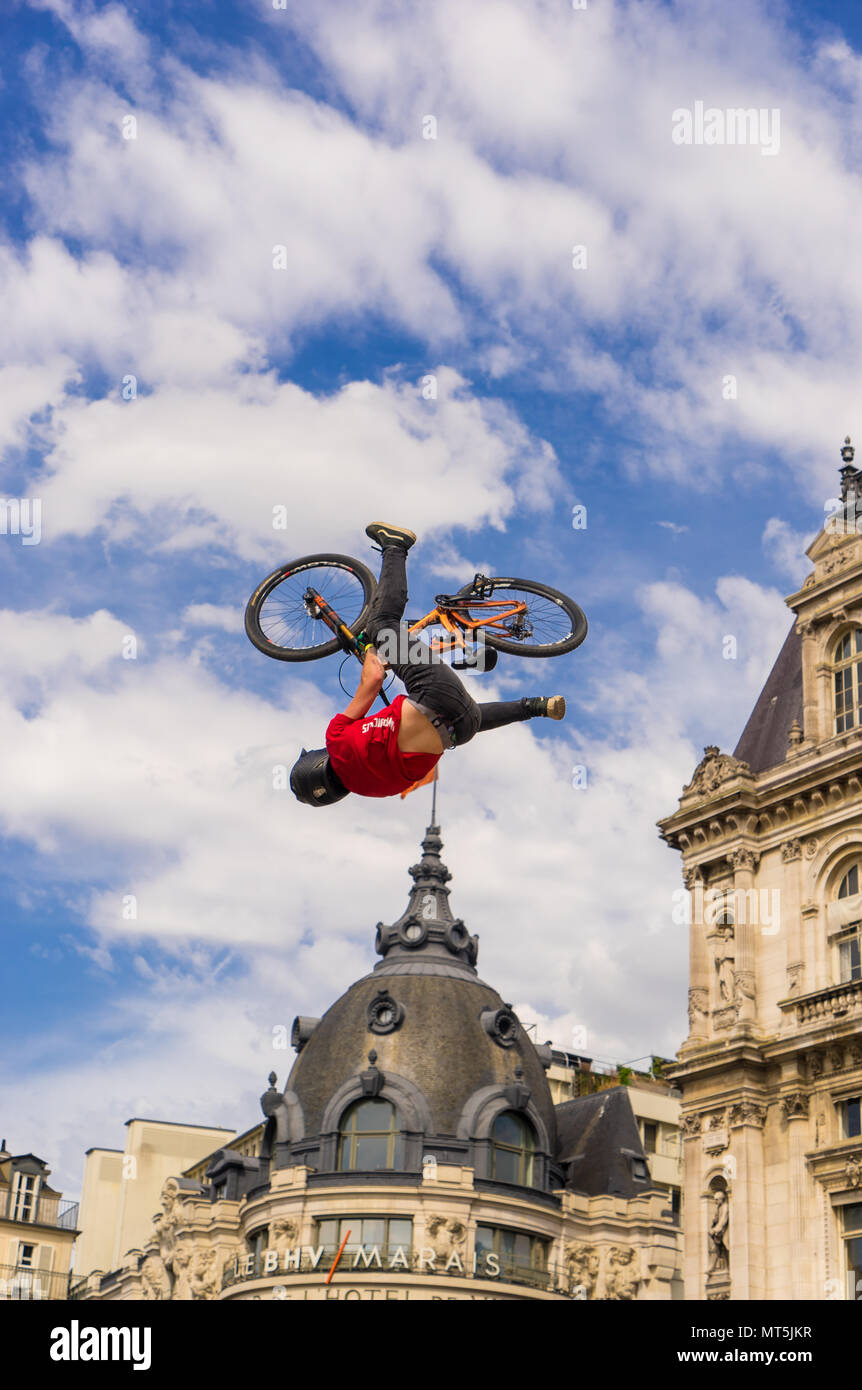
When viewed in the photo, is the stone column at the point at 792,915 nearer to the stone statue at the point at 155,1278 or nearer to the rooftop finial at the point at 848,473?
the rooftop finial at the point at 848,473

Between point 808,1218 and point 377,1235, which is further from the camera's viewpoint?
point 377,1235

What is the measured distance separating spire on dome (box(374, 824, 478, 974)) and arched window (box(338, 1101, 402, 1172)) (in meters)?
7.50

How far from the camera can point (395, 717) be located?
16.6m

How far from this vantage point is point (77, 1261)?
90.4 metres

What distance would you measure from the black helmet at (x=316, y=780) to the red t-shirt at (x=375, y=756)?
96mm

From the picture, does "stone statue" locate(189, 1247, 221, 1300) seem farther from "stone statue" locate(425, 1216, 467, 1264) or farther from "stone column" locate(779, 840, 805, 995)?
"stone column" locate(779, 840, 805, 995)

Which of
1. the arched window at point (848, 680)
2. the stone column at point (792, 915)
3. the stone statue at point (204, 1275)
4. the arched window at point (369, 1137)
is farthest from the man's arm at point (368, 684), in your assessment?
the stone statue at point (204, 1275)

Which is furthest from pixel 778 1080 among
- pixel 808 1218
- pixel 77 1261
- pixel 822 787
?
pixel 77 1261

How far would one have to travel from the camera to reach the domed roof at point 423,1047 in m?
66.1
